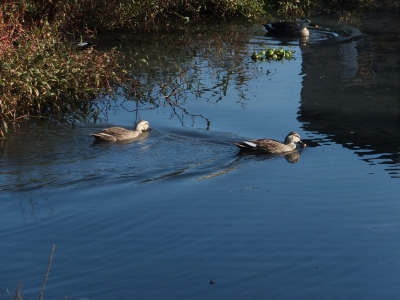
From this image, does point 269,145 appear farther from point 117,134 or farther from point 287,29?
point 287,29

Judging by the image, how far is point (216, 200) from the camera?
8891 mm

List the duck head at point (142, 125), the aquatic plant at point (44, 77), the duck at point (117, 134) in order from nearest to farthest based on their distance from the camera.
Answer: the duck at point (117, 134)
the duck head at point (142, 125)
the aquatic plant at point (44, 77)

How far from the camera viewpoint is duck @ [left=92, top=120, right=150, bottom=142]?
10977 millimetres

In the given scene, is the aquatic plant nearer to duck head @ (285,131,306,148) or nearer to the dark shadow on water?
duck head @ (285,131,306,148)

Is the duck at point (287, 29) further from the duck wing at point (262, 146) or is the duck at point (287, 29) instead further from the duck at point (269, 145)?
the duck wing at point (262, 146)

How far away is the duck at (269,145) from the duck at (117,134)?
1.62 meters

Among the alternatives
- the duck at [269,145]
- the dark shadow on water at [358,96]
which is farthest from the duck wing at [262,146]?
the dark shadow on water at [358,96]

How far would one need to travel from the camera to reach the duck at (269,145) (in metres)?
10.6

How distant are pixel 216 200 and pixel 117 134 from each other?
2753mm

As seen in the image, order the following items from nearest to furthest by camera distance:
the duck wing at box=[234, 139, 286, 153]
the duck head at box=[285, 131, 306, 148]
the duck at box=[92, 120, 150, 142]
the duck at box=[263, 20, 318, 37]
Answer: the duck wing at box=[234, 139, 286, 153] < the duck head at box=[285, 131, 306, 148] < the duck at box=[92, 120, 150, 142] < the duck at box=[263, 20, 318, 37]

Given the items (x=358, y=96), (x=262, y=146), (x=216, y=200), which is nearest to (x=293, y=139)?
(x=262, y=146)

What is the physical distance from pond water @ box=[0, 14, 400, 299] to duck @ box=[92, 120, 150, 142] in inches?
6.0

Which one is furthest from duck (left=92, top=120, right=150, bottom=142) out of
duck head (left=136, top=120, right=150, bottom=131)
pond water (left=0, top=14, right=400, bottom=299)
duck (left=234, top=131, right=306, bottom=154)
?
duck (left=234, top=131, right=306, bottom=154)

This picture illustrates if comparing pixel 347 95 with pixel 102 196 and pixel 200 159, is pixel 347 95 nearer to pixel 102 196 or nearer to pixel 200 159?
pixel 200 159
